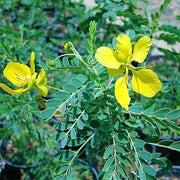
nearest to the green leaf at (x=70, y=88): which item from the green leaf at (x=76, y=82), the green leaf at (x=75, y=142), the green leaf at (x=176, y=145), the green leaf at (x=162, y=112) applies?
the green leaf at (x=76, y=82)

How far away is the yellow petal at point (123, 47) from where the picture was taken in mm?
919

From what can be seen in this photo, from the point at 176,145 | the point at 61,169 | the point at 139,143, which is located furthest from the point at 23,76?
the point at 176,145

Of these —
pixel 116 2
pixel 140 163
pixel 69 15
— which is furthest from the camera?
pixel 69 15

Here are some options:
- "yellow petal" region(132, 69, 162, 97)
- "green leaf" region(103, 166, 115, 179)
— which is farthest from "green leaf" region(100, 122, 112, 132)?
"yellow petal" region(132, 69, 162, 97)

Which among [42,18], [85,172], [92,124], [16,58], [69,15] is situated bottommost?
[85,172]

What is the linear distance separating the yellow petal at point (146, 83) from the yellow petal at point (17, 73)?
1.15 ft

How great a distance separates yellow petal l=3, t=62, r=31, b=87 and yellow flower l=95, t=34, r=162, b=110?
0.28 metres

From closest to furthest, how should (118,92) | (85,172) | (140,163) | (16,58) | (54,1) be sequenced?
(118,92), (140,163), (16,58), (85,172), (54,1)

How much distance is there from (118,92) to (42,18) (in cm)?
190

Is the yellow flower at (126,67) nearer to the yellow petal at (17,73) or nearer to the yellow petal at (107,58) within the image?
the yellow petal at (107,58)

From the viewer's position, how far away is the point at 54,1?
2709mm

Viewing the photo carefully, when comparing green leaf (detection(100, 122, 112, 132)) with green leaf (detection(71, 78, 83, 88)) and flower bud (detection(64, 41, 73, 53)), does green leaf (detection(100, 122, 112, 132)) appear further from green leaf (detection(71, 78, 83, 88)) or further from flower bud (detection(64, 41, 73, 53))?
flower bud (detection(64, 41, 73, 53))

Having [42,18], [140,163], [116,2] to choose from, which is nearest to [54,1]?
[42,18]

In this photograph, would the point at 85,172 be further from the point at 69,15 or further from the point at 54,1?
the point at 69,15
